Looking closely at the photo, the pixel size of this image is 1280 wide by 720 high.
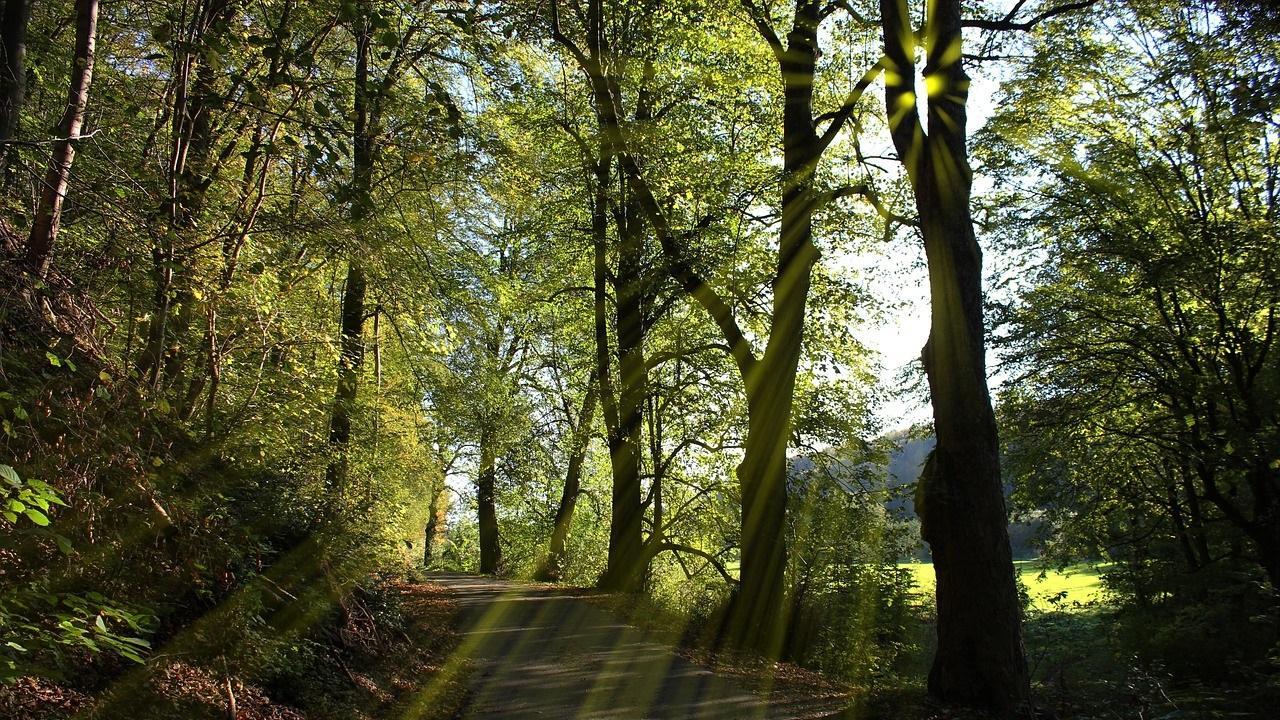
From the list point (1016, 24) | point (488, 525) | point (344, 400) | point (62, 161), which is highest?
point (1016, 24)

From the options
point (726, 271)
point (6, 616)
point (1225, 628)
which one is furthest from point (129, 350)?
point (1225, 628)

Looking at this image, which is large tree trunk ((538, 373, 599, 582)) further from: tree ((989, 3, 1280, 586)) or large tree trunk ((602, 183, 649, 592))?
tree ((989, 3, 1280, 586))

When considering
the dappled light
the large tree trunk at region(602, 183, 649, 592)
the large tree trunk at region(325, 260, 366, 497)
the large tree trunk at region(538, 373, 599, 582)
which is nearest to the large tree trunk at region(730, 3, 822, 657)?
the dappled light

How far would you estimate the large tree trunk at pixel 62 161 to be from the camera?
13.6 feet

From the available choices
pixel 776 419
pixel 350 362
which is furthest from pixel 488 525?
pixel 350 362

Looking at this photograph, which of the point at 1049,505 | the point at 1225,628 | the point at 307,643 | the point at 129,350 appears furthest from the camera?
the point at 1049,505

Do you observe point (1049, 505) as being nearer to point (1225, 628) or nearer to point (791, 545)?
point (1225, 628)

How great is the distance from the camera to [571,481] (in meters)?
23.2

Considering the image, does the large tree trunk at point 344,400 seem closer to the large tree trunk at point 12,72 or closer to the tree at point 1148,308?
the large tree trunk at point 12,72

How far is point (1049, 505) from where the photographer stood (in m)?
18.0

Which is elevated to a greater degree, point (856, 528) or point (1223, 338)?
point (1223, 338)

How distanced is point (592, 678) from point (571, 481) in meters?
A: 14.7

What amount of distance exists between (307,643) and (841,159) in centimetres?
1411

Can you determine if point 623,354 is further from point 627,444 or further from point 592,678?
point 592,678
